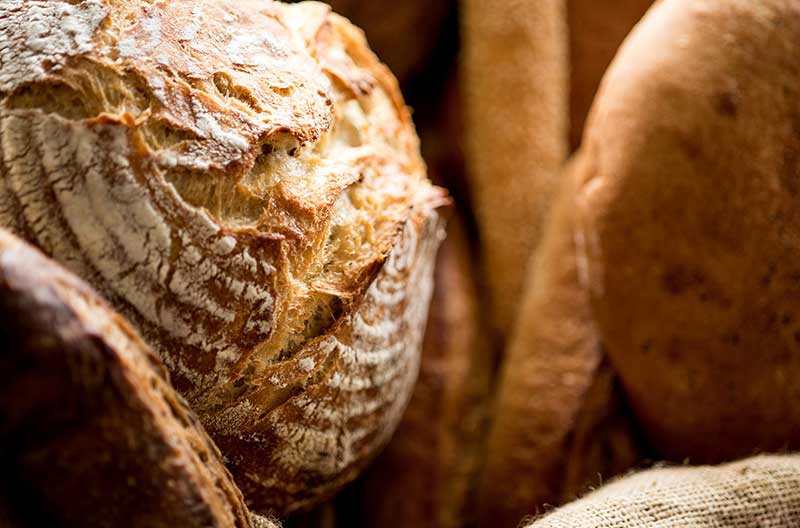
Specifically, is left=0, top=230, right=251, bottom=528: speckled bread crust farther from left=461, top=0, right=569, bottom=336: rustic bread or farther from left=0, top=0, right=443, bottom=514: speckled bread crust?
left=461, top=0, right=569, bottom=336: rustic bread

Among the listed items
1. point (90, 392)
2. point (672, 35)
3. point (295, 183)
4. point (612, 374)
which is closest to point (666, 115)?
point (672, 35)

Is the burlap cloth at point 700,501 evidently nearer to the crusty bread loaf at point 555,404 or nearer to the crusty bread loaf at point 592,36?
the crusty bread loaf at point 555,404

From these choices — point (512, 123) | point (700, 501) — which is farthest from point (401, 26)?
point (700, 501)

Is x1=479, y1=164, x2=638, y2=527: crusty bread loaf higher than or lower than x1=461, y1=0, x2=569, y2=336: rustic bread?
lower

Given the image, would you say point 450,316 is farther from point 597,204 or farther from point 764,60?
point 764,60

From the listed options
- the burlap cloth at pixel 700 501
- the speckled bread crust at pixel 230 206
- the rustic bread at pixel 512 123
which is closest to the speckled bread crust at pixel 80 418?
the speckled bread crust at pixel 230 206

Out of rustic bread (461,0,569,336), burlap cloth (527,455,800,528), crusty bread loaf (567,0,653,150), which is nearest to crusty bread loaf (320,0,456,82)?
rustic bread (461,0,569,336)

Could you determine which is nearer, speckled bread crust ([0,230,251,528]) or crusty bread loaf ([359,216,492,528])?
speckled bread crust ([0,230,251,528])
